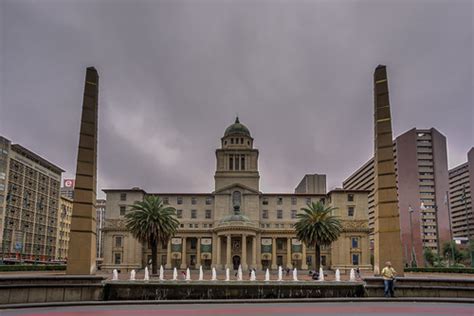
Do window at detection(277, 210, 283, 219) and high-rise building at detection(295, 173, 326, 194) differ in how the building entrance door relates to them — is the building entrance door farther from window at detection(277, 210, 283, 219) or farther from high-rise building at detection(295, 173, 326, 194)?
high-rise building at detection(295, 173, 326, 194)

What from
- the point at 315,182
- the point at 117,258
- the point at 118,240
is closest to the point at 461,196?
the point at 315,182

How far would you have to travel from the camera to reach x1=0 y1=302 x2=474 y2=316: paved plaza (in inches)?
605

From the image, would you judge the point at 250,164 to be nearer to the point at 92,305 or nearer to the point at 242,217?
the point at 242,217

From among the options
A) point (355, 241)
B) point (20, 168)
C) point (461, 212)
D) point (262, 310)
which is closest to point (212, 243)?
point (355, 241)

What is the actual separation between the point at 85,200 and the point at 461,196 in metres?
153

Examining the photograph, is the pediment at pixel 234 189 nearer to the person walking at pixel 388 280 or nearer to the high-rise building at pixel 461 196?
the person walking at pixel 388 280

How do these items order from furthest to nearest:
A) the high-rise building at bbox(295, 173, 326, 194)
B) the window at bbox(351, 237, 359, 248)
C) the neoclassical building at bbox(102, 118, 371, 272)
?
the high-rise building at bbox(295, 173, 326, 194)
the window at bbox(351, 237, 359, 248)
the neoclassical building at bbox(102, 118, 371, 272)

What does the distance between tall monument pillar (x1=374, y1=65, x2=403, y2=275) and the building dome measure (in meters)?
68.5

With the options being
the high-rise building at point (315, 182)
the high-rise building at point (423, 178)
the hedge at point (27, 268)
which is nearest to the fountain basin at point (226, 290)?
the hedge at point (27, 268)

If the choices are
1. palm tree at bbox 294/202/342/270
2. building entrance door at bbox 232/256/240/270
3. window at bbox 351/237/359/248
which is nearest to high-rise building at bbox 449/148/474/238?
window at bbox 351/237/359/248

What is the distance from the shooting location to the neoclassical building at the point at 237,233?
76.6 metres

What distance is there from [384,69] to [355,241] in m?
57.1

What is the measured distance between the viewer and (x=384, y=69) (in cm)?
2555

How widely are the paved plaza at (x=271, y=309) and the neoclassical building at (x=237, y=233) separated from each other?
187ft
